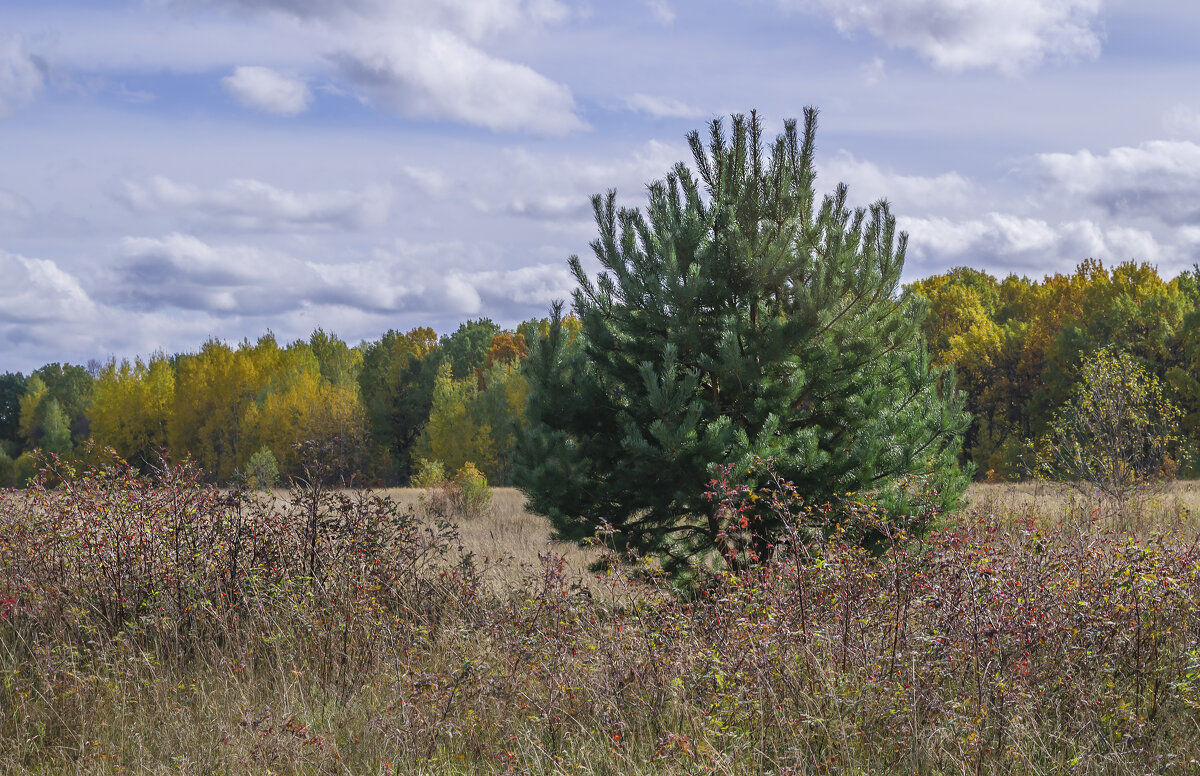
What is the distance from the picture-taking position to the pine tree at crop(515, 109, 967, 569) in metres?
7.89

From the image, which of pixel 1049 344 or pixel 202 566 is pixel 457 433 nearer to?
pixel 1049 344

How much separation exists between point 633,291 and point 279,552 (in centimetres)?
366

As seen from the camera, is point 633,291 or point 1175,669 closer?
point 1175,669

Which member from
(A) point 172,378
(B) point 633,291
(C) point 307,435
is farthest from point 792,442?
(A) point 172,378

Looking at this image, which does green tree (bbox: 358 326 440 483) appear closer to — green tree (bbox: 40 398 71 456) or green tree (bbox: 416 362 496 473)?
green tree (bbox: 416 362 496 473)

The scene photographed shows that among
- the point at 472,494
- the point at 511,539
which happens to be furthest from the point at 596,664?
the point at 472,494

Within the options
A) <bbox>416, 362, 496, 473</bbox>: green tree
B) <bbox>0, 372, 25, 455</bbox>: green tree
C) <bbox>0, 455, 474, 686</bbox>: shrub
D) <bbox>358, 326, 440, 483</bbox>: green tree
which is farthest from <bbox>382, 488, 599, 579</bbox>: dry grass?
<bbox>0, 372, 25, 455</bbox>: green tree

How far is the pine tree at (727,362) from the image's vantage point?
789cm

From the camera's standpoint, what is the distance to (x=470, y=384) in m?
44.7

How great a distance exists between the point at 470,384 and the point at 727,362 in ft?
123

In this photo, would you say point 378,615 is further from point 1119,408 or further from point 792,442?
point 1119,408

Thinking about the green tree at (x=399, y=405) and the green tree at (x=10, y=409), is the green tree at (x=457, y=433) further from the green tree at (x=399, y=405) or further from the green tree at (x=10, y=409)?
the green tree at (x=10, y=409)

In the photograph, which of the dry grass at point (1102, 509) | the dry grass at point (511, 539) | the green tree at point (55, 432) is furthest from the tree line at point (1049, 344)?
the green tree at point (55, 432)

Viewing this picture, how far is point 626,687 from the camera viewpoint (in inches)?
186
